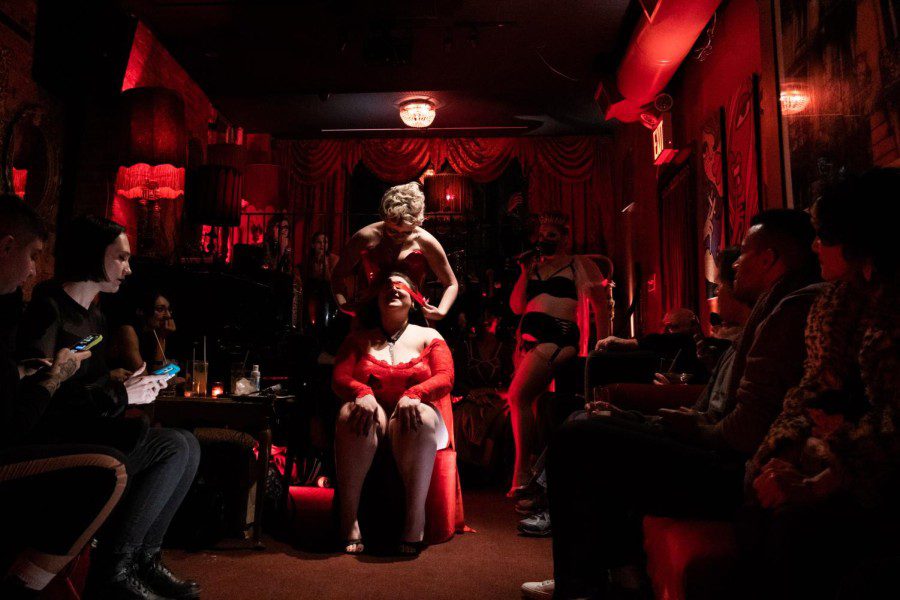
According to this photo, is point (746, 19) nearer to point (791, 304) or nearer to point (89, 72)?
point (791, 304)

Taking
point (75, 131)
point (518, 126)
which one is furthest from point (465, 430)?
point (518, 126)

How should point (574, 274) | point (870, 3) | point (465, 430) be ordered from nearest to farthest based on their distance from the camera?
1. point (870, 3)
2. point (574, 274)
3. point (465, 430)

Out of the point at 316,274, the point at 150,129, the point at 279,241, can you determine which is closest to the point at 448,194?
the point at 316,274

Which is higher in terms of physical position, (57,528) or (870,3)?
(870,3)

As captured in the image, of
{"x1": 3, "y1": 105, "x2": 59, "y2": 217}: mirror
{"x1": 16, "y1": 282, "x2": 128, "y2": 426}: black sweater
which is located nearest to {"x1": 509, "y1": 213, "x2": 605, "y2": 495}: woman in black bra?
{"x1": 16, "y1": 282, "x2": 128, "y2": 426}: black sweater

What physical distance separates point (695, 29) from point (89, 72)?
4266 mm

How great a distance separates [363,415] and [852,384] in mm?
2318

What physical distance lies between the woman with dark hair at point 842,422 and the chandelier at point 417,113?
254 inches

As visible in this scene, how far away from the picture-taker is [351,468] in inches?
128

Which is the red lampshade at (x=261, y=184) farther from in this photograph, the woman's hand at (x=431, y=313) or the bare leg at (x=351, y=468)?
the bare leg at (x=351, y=468)

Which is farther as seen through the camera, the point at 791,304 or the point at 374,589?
the point at 374,589

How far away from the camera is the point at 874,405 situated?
1.25m

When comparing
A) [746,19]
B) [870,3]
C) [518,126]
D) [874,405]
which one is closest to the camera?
[874,405]

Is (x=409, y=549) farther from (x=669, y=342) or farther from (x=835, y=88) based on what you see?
(x=835, y=88)
